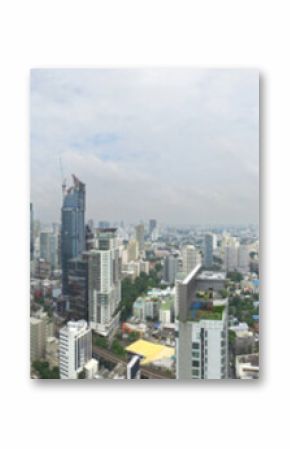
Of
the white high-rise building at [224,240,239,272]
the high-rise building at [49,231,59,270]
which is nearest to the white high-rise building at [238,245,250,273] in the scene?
the white high-rise building at [224,240,239,272]

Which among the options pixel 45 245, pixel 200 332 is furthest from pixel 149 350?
pixel 45 245

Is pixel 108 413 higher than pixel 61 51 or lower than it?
lower

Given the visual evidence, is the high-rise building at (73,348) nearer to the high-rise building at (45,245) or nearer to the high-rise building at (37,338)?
the high-rise building at (37,338)

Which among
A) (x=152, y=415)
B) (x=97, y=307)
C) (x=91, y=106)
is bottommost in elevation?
(x=152, y=415)

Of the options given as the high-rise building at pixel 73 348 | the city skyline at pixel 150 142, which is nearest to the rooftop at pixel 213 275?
the city skyline at pixel 150 142

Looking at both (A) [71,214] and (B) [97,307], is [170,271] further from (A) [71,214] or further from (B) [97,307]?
(A) [71,214]

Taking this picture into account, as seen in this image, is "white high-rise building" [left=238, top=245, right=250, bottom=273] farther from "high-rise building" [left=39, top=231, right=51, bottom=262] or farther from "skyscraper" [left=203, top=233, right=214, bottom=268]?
"high-rise building" [left=39, top=231, right=51, bottom=262]

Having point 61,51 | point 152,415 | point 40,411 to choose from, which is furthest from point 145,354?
point 61,51
